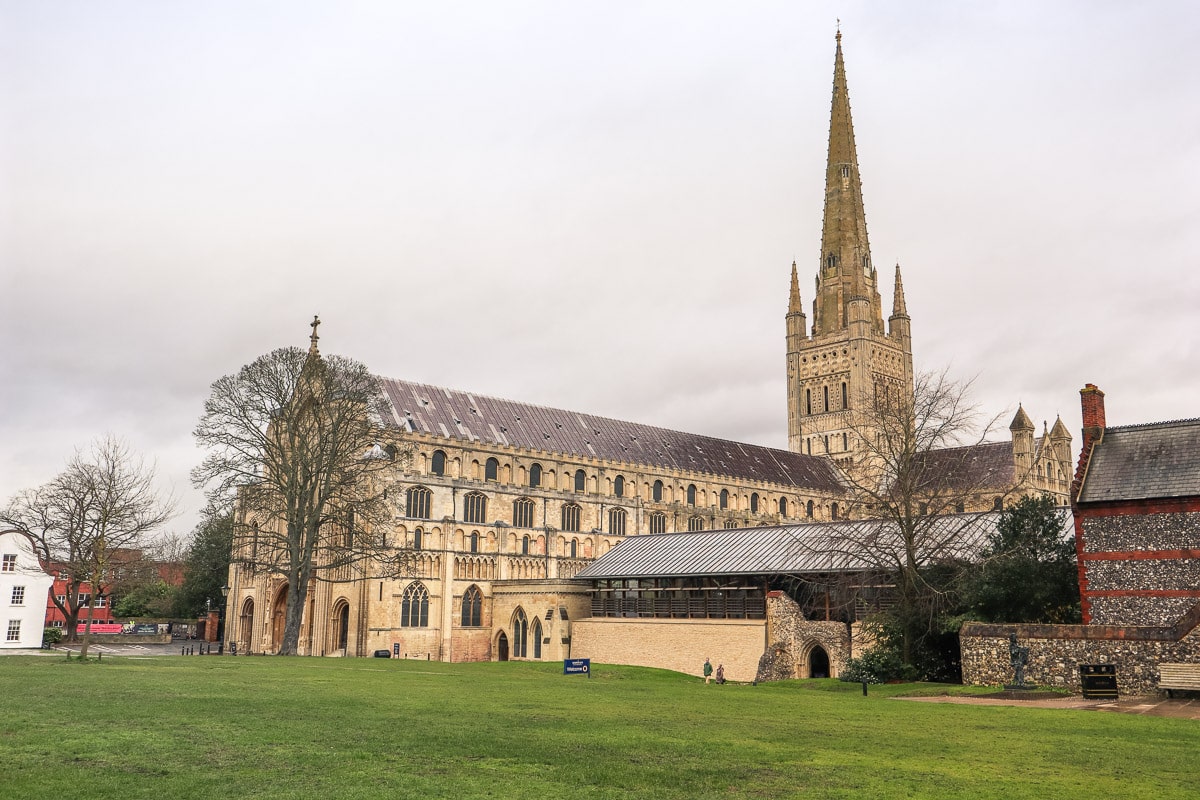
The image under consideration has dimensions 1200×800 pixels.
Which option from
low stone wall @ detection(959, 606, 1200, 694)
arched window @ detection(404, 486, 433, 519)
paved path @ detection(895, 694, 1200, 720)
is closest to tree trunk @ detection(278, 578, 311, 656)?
arched window @ detection(404, 486, 433, 519)

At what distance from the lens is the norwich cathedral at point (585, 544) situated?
48.9 metres

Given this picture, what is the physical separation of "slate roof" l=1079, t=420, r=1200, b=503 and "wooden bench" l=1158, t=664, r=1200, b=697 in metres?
6.84

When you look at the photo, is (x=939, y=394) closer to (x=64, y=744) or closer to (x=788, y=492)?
(x=64, y=744)

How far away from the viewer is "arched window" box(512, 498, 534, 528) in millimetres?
→ 69750

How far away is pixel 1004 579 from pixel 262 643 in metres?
49.3

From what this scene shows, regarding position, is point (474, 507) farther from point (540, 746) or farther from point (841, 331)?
point (841, 331)

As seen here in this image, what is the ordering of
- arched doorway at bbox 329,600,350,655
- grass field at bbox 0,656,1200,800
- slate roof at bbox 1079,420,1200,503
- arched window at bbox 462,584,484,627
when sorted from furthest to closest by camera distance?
1. arched window at bbox 462,584,484,627
2. arched doorway at bbox 329,600,350,655
3. slate roof at bbox 1079,420,1200,503
4. grass field at bbox 0,656,1200,800

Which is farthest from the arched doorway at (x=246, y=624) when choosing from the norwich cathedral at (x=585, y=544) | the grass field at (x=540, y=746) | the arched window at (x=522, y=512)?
the grass field at (x=540, y=746)

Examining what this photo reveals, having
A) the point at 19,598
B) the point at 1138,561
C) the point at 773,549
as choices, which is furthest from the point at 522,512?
the point at 1138,561

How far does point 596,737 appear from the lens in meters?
16.7

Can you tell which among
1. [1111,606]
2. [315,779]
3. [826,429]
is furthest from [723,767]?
[826,429]

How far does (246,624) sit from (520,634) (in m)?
20.6

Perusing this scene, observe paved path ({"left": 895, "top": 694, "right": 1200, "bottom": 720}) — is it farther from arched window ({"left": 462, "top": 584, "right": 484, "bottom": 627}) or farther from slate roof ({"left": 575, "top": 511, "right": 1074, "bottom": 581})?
arched window ({"left": 462, "top": 584, "right": 484, "bottom": 627})

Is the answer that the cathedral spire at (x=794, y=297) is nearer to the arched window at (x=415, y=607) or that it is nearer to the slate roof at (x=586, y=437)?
the slate roof at (x=586, y=437)
